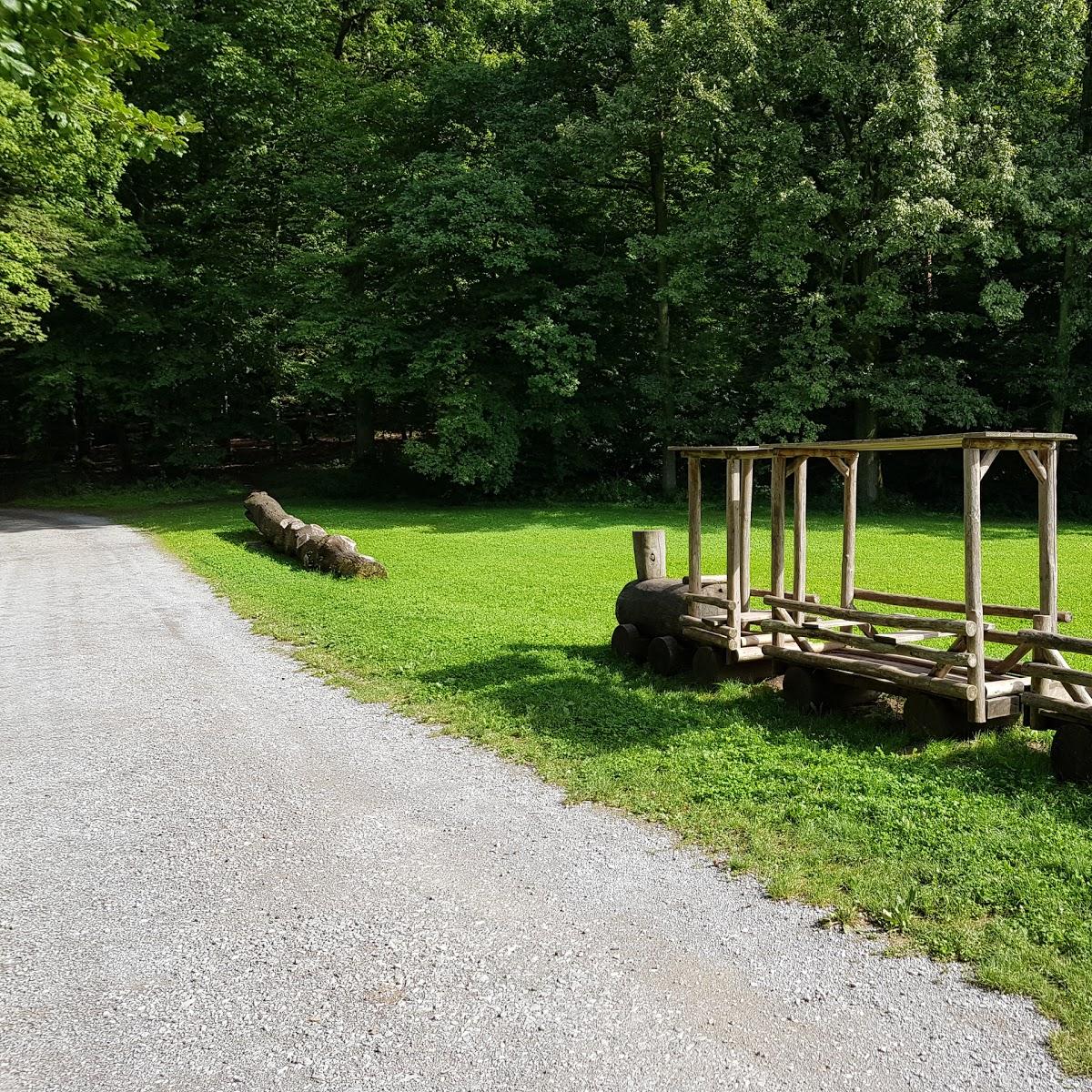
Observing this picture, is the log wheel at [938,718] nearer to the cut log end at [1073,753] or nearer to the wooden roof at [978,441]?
the cut log end at [1073,753]

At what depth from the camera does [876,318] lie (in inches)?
924

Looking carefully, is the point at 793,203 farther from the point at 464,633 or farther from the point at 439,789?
the point at 439,789

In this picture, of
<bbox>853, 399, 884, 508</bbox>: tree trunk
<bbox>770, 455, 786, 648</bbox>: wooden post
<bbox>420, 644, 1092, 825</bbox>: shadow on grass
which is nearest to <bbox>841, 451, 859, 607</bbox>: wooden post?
<bbox>770, 455, 786, 648</bbox>: wooden post

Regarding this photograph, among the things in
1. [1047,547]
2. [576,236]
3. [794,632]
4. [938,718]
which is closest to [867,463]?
[576,236]

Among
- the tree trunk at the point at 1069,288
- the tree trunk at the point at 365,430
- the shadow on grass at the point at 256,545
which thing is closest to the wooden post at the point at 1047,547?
the shadow on grass at the point at 256,545

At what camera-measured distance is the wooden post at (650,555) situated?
9.20m

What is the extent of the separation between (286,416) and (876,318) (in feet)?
76.8

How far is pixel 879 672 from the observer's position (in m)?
6.37

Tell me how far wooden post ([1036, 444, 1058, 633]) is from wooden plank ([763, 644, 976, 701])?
2.44 feet

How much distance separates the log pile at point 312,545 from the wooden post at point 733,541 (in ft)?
24.8

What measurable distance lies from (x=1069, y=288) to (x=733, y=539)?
68.1 feet

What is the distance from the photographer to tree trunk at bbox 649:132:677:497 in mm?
25797

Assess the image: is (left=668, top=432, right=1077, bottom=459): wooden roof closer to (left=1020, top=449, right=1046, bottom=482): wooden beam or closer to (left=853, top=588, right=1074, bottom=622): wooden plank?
(left=1020, top=449, right=1046, bottom=482): wooden beam

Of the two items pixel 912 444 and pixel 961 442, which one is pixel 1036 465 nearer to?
pixel 961 442
